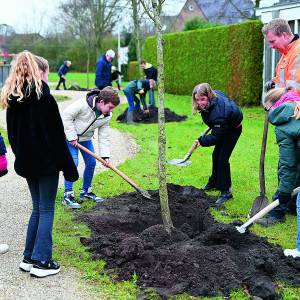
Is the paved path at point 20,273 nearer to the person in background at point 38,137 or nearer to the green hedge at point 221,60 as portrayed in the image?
the person in background at point 38,137

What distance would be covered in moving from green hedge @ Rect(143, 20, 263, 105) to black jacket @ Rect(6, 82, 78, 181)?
1371 centimetres

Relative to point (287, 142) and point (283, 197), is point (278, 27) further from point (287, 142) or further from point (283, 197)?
point (283, 197)

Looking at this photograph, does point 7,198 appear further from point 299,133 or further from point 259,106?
point 259,106

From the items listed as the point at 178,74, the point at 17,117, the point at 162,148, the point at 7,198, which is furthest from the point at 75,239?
the point at 178,74

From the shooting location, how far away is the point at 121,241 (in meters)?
4.93

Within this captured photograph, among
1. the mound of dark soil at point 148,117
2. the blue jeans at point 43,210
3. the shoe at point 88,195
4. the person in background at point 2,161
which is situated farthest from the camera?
the mound of dark soil at point 148,117

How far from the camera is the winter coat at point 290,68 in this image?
5.60 m

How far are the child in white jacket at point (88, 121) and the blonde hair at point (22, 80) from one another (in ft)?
5.72

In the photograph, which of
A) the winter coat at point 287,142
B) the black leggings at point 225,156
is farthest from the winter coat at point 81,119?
the winter coat at point 287,142

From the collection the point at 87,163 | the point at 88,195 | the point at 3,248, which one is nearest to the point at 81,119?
the point at 87,163

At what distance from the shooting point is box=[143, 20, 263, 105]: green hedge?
17.1m

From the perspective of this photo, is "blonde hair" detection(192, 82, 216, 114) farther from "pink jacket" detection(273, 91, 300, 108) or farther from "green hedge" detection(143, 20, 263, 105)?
"green hedge" detection(143, 20, 263, 105)

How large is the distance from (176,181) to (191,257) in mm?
3523

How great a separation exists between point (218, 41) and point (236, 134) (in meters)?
13.6
